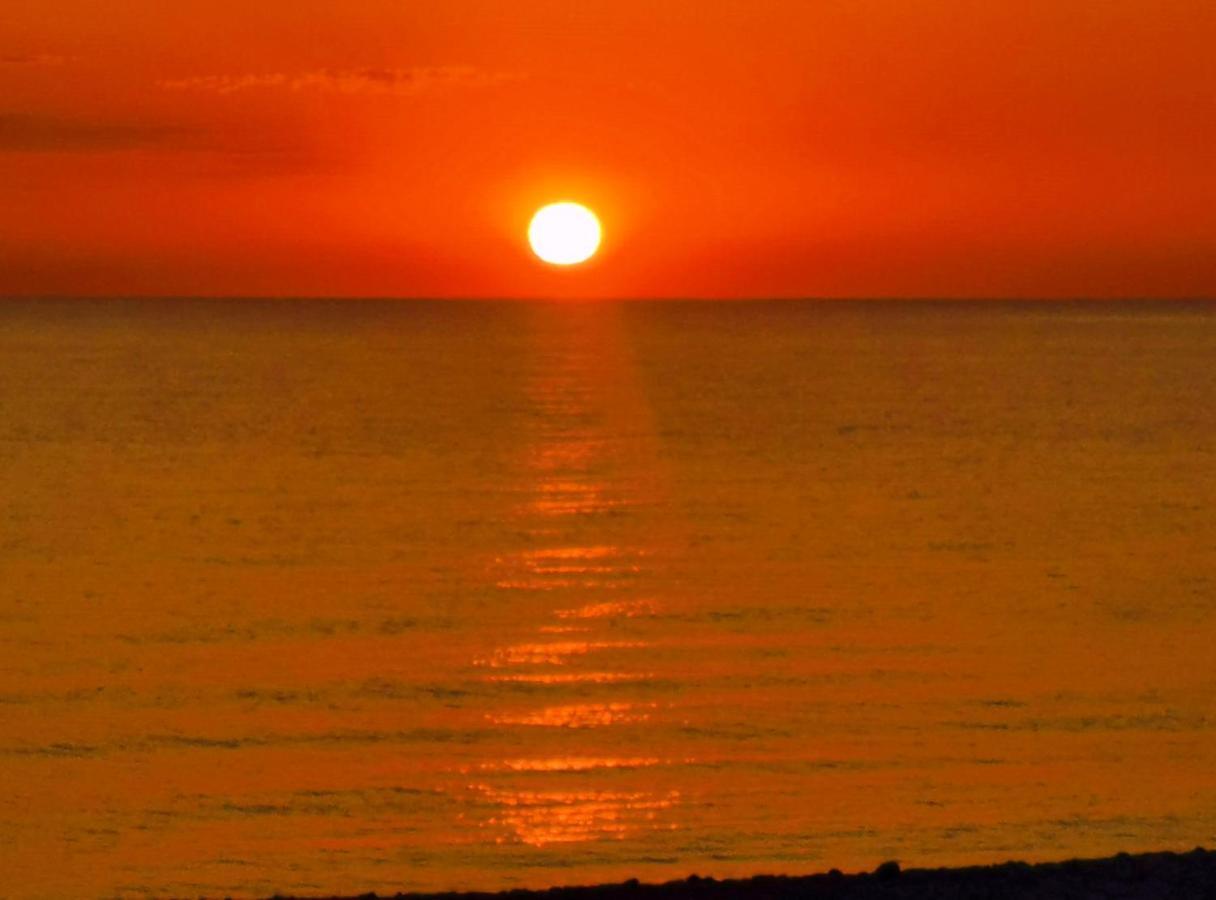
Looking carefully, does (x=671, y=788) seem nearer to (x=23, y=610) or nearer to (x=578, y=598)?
(x=578, y=598)

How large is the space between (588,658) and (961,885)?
7963 millimetres

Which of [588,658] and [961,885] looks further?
[588,658]

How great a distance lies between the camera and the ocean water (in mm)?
9234

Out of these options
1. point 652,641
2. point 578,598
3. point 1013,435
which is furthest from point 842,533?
point 1013,435

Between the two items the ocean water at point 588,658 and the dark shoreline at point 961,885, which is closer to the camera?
the dark shoreline at point 961,885

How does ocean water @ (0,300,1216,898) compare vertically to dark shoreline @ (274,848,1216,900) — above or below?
above

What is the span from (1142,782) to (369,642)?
669cm

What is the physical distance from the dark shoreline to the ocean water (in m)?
2.71

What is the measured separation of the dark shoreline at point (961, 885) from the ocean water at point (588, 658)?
2712mm

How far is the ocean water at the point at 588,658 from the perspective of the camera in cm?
923

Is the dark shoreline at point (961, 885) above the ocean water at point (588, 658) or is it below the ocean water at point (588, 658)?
below

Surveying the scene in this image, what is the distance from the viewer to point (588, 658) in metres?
13.5

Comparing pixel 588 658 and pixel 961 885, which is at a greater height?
pixel 588 658

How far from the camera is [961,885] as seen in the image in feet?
18.7
